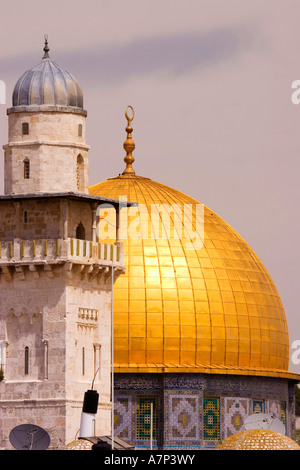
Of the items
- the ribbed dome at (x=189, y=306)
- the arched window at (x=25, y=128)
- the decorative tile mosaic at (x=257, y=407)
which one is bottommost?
the decorative tile mosaic at (x=257, y=407)

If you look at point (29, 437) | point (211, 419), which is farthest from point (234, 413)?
point (29, 437)

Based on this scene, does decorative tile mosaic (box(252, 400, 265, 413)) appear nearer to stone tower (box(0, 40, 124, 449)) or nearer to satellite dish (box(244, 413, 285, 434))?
satellite dish (box(244, 413, 285, 434))

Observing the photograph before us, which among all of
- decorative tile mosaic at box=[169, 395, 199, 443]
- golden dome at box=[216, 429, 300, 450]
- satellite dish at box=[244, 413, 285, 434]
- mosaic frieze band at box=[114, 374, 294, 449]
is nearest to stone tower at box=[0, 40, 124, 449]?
golden dome at box=[216, 429, 300, 450]

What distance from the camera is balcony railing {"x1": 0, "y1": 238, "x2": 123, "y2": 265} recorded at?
84625mm

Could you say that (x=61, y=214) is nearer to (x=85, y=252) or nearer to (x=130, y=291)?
(x=85, y=252)

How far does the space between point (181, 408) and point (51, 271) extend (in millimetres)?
16767

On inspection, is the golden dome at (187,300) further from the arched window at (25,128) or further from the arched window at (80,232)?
the arched window at (25,128)

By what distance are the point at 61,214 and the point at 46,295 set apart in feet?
8.19

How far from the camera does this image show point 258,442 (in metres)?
82.2

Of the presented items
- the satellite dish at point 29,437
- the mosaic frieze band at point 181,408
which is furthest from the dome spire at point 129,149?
the satellite dish at point 29,437

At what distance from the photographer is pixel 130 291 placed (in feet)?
328

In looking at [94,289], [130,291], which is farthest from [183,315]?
[94,289]

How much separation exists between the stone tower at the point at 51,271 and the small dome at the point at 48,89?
0.10ft

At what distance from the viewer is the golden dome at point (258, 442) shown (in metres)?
81.8
